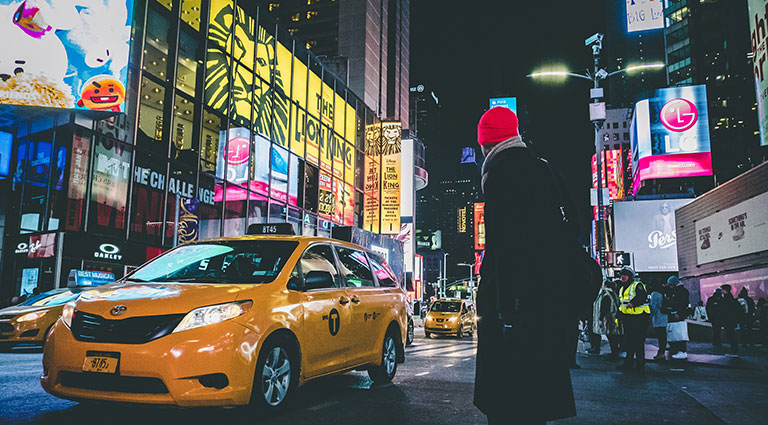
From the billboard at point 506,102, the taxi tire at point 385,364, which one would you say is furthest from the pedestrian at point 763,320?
the billboard at point 506,102

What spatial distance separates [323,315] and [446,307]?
1733 cm

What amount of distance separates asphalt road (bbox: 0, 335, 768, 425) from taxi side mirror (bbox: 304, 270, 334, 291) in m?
1.18

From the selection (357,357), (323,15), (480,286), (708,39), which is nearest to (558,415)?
(480,286)

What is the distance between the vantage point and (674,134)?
43531 millimetres

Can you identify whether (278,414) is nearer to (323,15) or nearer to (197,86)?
(197,86)

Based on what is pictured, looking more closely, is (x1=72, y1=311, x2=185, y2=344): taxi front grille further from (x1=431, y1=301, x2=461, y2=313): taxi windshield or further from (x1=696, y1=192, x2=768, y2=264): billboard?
(x1=696, y1=192, x2=768, y2=264): billboard

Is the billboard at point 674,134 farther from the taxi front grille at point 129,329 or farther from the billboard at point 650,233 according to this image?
the taxi front grille at point 129,329

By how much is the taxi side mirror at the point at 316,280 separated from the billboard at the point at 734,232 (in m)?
26.1

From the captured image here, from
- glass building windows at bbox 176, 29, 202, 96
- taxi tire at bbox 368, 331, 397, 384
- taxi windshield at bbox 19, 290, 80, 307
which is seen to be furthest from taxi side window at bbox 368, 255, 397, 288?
glass building windows at bbox 176, 29, 202, 96

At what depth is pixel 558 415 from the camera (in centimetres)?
254

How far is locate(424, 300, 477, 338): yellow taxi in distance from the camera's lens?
2189 cm

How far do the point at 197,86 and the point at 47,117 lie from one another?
18.4ft

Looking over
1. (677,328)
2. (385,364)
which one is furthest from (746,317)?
(385,364)

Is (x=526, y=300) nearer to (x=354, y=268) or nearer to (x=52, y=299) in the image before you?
(x=354, y=268)
